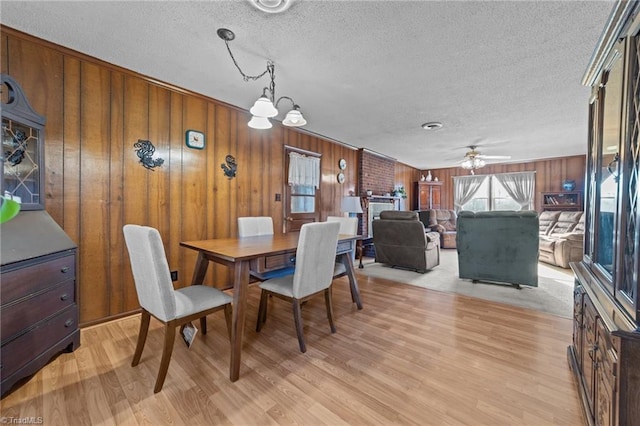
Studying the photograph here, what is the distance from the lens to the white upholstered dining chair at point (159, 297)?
4.79 ft

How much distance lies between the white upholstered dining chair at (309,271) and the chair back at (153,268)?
2.50 ft

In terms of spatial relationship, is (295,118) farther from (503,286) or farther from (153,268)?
(503,286)

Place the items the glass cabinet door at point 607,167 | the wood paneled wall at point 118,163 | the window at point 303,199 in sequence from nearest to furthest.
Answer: the glass cabinet door at point 607,167 < the wood paneled wall at point 118,163 < the window at point 303,199

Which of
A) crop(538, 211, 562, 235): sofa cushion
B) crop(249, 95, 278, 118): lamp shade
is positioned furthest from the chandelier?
crop(538, 211, 562, 235): sofa cushion

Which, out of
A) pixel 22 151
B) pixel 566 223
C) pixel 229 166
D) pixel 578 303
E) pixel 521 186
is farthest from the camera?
pixel 521 186

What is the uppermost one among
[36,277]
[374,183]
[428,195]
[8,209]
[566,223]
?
[374,183]

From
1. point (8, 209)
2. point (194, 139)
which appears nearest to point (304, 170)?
point (194, 139)

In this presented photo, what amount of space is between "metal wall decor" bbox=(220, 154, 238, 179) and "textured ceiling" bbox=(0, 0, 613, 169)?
69cm

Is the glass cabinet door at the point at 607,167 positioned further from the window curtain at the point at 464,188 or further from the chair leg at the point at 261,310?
the window curtain at the point at 464,188

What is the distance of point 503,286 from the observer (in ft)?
11.6

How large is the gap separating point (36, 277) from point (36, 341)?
389 mm

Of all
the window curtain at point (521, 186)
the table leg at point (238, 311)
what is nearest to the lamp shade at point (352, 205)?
the table leg at point (238, 311)

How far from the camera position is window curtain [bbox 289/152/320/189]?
421cm

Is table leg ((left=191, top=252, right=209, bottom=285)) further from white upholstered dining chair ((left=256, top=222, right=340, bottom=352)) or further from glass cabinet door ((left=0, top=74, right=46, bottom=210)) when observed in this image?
glass cabinet door ((left=0, top=74, right=46, bottom=210))
